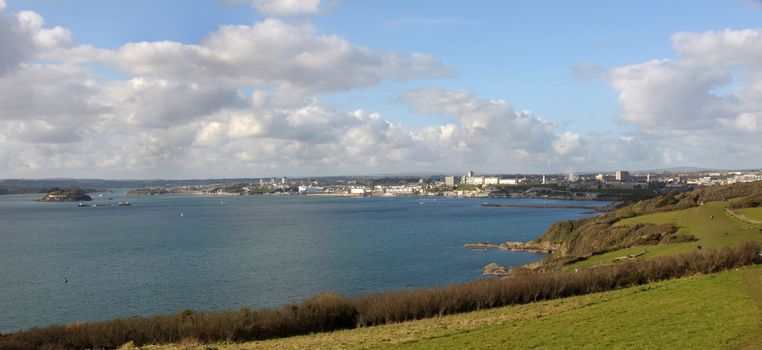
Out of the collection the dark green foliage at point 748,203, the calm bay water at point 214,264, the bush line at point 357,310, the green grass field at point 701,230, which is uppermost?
the dark green foliage at point 748,203

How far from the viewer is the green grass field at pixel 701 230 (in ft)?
120

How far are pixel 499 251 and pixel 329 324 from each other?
4366 centimetres

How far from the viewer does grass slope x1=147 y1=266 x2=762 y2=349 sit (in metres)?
14.4

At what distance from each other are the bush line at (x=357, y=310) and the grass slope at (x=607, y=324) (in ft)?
5.08

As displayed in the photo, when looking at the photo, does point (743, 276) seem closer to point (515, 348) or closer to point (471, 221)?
point (515, 348)

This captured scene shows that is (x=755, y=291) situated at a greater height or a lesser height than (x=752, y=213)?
lesser

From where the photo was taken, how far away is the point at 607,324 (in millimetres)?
17078

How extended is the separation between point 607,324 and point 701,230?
3251cm

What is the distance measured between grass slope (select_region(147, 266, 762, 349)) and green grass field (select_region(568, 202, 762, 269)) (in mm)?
12533

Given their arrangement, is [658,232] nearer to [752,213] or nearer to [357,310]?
[752,213]

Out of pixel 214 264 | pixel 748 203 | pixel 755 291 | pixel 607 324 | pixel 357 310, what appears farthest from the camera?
pixel 214 264

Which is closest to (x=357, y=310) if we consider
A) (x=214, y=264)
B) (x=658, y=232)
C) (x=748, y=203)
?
(x=658, y=232)

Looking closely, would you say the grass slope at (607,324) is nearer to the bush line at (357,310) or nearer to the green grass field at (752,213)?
the bush line at (357,310)

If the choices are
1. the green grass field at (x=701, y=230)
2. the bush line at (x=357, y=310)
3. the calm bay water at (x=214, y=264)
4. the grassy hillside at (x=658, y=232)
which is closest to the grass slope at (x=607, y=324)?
the bush line at (x=357, y=310)
